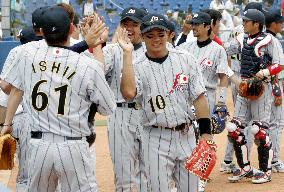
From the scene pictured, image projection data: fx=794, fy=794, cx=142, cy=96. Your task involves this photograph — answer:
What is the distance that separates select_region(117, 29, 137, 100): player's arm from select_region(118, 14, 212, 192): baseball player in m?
0.18

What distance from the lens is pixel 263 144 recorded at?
10.0 meters

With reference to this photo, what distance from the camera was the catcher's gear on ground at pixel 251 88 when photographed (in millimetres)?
9695

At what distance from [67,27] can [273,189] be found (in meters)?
4.56

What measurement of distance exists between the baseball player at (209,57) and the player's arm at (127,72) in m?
3.15

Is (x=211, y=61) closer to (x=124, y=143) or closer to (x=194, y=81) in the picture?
(x=124, y=143)

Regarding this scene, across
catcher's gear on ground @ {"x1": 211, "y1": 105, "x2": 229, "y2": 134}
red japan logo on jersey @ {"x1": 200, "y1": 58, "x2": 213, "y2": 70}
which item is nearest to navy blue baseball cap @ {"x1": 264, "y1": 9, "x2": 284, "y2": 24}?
red japan logo on jersey @ {"x1": 200, "y1": 58, "x2": 213, "y2": 70}

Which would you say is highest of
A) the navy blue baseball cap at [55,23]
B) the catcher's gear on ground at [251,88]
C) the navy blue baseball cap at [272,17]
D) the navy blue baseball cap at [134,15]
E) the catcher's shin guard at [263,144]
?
the navy blue baseball cap at [272,17]

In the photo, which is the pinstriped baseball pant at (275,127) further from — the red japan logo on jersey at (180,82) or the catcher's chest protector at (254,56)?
the red japan logo on jersey at (180,82)

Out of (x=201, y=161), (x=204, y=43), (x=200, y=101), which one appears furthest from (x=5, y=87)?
(x=204, y=43)

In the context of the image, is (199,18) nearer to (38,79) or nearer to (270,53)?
(270,53)

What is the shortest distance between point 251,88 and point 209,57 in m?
0.68

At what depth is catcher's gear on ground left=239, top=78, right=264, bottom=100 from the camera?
9.70 m

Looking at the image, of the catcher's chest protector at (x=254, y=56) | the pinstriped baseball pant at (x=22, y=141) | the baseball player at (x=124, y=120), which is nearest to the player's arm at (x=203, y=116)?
the baseball player at (x=124, y=120)

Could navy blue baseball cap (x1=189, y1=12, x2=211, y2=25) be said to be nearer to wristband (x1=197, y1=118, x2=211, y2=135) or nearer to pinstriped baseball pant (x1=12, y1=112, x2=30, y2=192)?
pinstriped baseball pant (x1=12, y1=112, x2=30, y2=192)
